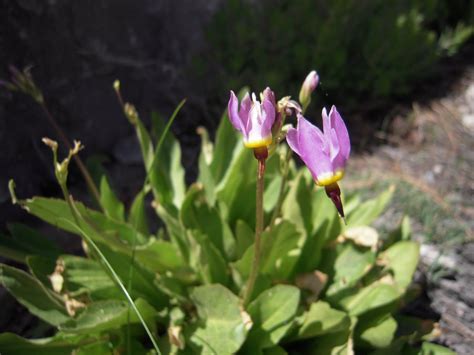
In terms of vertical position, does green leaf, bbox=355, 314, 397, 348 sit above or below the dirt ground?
above

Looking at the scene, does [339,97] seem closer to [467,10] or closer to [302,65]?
[302,65]

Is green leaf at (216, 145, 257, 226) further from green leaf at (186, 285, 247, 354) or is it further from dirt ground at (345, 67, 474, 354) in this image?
dirt ground at (345, 67, 474, 354)

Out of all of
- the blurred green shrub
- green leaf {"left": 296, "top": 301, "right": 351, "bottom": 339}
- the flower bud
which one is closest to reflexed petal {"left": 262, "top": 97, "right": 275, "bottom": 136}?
the flower bud

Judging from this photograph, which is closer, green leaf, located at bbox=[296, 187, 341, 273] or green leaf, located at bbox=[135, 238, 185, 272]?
green leaf, located at bbox=[135, 238, 185, 272]

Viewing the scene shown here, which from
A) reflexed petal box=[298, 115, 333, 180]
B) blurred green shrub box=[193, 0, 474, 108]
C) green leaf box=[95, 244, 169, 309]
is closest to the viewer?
reflexed petal box=[298, 115, 333, 180]

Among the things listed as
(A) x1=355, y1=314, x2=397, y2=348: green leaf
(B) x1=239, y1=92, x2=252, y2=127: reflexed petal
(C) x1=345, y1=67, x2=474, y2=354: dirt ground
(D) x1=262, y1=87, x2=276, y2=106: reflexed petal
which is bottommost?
(C) x1=345, y1=67, x2=474, y2=354: dirt ground
